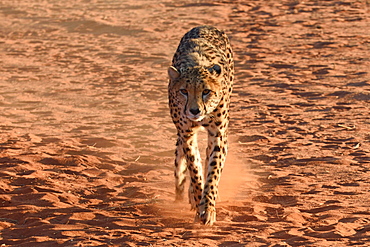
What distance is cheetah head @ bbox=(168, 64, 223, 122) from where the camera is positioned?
5.98 meters

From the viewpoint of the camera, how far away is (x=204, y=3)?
61.4ft

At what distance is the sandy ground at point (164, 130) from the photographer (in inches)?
244

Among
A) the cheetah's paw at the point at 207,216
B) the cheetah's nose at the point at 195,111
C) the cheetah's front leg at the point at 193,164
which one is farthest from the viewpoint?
the cheetah's front leg at the point at 193,164

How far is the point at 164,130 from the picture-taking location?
959cm

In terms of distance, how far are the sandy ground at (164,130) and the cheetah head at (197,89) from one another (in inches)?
39.4

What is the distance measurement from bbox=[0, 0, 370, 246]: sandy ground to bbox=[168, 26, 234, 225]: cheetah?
0.26 metres

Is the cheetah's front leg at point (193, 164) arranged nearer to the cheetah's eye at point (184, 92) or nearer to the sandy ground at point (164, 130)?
the sandy ground at point (164, 130)

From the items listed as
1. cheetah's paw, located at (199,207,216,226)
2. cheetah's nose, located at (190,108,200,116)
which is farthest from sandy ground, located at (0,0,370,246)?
cheetah's nose, located at (190,108,200,116)

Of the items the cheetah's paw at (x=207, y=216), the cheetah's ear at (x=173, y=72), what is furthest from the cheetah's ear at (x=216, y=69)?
the cheetah's paw at (x=207, y=216)

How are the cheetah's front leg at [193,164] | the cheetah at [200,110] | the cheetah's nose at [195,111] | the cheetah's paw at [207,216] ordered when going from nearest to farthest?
1. the cheetah's nose at [195,111]
2. the cheetah at [200,110]
3. the cheetah's paw at [207,216]
4. the cheetah's front leg at [193,164]

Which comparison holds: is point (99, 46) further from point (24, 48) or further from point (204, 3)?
point (204, 3)

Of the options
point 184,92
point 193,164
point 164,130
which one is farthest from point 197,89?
point 164,130

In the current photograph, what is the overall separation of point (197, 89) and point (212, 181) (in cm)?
88

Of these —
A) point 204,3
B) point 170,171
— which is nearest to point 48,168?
point 170,171
